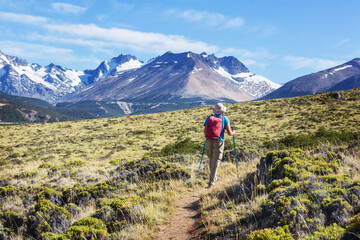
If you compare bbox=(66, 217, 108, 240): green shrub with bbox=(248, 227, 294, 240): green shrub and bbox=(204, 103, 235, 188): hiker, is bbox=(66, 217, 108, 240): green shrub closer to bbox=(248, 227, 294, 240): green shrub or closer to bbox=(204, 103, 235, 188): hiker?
bbox=(248, 227, 294, 240): green shrub

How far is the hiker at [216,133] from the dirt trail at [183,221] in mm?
1311

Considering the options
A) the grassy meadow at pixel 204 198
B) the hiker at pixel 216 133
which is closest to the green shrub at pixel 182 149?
the grassy meadow at pixel 204 198

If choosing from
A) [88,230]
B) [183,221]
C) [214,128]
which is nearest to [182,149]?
[214,128]

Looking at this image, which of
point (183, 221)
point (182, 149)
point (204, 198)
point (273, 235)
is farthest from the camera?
point (182, 149)

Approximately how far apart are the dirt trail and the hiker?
1.31 metres

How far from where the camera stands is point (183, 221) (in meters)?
6.20

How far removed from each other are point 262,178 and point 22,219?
733 cm

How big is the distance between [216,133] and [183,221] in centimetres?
322

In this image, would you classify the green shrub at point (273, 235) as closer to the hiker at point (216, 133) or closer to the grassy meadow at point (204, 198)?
the grassy meadow at point (204, 198)

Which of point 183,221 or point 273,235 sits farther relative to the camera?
point 183,221

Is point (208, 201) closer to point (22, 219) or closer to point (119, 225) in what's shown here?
point (119, 225)

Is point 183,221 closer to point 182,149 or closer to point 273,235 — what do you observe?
point 273,235

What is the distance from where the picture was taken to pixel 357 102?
40.7 m

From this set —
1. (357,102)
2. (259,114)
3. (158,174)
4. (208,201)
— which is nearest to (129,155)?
(158,174)
